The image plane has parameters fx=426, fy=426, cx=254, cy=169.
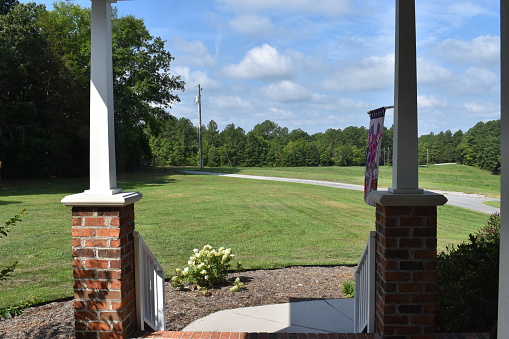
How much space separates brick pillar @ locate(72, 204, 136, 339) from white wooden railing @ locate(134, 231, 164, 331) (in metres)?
0.21

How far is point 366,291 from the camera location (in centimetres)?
305

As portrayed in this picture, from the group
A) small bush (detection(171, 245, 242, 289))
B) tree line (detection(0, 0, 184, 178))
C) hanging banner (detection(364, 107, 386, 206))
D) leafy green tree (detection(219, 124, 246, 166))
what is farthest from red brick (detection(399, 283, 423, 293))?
leafy green tree (detection(219, 124, 246, 166))

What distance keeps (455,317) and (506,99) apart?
91.7 inches

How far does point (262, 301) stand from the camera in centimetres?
446

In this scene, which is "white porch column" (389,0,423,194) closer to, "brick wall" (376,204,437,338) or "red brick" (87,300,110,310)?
"brick wall" (376,204,437,338)

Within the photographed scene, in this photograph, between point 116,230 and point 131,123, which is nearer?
point 116,230

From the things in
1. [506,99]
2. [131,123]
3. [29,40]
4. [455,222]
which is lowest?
[455,222]

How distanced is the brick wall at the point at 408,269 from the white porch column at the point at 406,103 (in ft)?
0.57

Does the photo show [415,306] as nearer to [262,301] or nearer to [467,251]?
[467,251]

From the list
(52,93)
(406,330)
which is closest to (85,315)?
(406,330)

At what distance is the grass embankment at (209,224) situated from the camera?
706 cm

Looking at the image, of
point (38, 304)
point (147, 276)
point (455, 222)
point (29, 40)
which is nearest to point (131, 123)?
point (29, 40)

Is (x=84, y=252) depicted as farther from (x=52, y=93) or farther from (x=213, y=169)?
(x=213, y=169)

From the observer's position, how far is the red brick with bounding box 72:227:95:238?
2.68m
